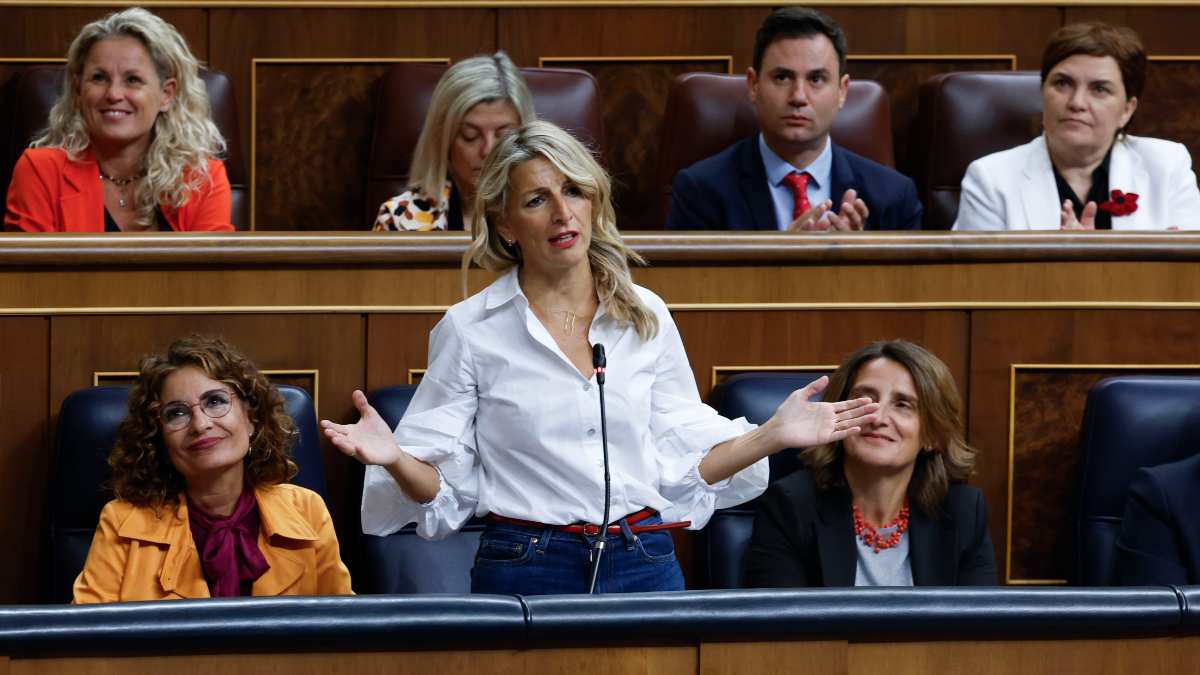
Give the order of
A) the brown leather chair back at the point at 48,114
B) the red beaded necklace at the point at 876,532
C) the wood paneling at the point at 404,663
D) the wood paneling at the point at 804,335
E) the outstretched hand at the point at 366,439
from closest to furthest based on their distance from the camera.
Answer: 1. the wood paneling at the point at 404,663
2. the outstretched hand at the point at 366,439
3. the red beaded necklace at the point at 876,532
4. the wood paneling at the point at 804,335
5. the brown leather chair back at the point at 48,114

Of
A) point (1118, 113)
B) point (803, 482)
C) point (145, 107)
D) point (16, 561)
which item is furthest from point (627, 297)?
point (1118, 113)

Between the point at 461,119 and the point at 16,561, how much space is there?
705mm

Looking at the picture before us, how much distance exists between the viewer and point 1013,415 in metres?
1.67

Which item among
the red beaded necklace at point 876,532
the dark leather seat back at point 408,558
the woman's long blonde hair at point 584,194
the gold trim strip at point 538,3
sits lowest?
the dark leather seat back at point 408,558

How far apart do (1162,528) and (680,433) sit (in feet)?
1.55

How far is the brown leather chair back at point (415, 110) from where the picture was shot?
2.14m

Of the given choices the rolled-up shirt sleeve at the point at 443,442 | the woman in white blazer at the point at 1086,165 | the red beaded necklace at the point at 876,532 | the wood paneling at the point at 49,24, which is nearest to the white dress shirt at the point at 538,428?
the rolled-up shirt sleeve at the point at 443,442

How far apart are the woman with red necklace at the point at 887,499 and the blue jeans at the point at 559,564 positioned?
0.26m

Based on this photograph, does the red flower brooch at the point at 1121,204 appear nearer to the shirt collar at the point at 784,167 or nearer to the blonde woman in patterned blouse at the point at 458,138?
the shirt collar at the point at 784,167

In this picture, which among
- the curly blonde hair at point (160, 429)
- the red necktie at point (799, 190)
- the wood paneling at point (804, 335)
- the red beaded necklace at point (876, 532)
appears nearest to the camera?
the curly blonde hair at point (160, 429)

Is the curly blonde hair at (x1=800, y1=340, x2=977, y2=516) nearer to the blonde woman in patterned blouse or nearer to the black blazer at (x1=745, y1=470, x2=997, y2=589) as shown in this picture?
the black blazer at (x1=745, y1=470, x2=997, y2=589)

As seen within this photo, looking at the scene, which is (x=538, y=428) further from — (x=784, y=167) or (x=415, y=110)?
(x=415, y=110)

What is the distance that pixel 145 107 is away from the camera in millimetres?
1896

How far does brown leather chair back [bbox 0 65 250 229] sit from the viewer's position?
6.95 feet
